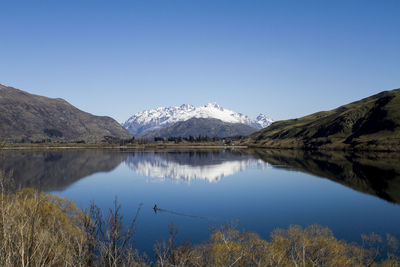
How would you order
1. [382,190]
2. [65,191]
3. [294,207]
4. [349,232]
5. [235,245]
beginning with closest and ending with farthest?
[235,245] < [349,232] < [294,207] < [382,190] < [65,191]

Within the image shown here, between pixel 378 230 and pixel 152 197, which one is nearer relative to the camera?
pixel 378 230

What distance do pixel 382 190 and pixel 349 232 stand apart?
171ft

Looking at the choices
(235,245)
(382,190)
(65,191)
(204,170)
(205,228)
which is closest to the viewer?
(235,245)

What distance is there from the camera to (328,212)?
73750mm

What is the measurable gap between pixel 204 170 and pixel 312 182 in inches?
2128

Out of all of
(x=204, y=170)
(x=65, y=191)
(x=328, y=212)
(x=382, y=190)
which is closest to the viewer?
(x=328, y=212)

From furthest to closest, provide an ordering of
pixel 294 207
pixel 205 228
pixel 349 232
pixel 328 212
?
1. pixel 294 207
2. pixel 328 212
3. pixel 205 228
4. pixel 349 232

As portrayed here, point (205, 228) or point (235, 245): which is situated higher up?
point (235, 245)

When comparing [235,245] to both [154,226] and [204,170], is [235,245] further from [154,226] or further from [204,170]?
[204,170]

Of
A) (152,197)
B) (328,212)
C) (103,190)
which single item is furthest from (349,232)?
(103,190)

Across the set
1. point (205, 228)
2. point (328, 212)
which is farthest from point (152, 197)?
point (328, 212)

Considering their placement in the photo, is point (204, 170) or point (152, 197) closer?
point (152, 197)

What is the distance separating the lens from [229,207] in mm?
82375

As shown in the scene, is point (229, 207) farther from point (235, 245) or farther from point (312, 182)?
point (312, 182)
